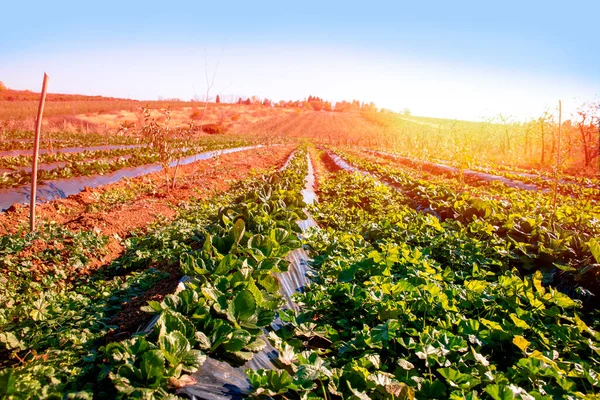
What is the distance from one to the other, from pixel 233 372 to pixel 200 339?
0.90 ft

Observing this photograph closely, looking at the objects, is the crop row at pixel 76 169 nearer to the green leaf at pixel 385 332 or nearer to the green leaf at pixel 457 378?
the green leaf at pixel 385 332

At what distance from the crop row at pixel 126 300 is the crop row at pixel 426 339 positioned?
1.25 ft

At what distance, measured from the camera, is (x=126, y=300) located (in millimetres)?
3764

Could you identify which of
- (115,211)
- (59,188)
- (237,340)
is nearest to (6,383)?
(237,340)

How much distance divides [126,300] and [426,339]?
2926 mm

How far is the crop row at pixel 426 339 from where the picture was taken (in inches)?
80.0

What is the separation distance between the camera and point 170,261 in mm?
4812

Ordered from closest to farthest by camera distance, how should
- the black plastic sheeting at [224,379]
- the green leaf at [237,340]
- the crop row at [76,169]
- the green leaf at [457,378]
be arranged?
the black plastic sheeting at [224,379] < the green leaf at [457,378] < the green leaf at [237,340] < the crop row at [76,169]

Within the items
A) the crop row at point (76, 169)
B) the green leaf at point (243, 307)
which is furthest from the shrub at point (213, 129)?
the green leaf at point (243, 307)

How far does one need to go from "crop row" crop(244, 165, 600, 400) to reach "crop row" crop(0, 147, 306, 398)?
1.25ft

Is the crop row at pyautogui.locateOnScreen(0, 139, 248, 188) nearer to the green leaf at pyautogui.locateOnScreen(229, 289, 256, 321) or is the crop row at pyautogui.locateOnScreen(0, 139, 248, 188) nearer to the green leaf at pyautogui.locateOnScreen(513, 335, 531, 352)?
the green leaf at pyautogui.locateOnScreen(229, 289, 256, 321)

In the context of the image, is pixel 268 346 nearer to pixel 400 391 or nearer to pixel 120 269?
pixel 400 391

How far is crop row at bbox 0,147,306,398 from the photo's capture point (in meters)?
1.87

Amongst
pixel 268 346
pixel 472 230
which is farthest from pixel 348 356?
pixel 472 230
